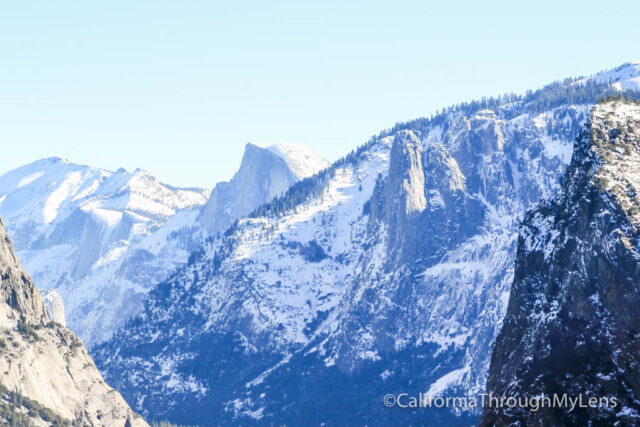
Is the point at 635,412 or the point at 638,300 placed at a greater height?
the point at 638,300

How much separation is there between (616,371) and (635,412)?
6987mm

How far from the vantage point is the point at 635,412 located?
193375 mm

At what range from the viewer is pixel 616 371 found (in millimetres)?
197500

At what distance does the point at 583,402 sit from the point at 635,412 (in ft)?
26.6

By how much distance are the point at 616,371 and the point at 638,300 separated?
1105cm

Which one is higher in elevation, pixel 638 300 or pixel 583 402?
pixel 638 300

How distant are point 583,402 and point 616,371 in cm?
658

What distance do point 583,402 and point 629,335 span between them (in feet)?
38.9

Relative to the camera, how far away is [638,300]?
19975cm

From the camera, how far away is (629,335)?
198625 millimetres

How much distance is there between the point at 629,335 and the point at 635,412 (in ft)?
38.4

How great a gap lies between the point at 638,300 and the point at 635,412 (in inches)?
664

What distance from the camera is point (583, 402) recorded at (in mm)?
198250

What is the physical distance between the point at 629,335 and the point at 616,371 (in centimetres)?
566
